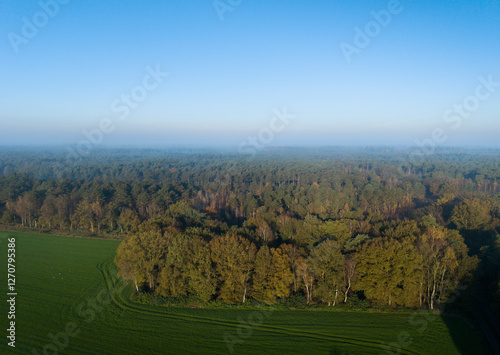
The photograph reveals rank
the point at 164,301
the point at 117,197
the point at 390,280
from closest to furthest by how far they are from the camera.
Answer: the point at 390,280 → the point at 164,301 → the point at 117,197

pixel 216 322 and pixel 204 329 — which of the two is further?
pixel 216 322

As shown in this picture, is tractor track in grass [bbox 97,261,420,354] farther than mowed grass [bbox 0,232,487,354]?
Yes

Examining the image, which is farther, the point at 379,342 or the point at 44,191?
the point at 44,191

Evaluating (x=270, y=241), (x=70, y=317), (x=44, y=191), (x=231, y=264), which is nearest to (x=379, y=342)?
(x=231, y=264)

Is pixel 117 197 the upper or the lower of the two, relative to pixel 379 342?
upper

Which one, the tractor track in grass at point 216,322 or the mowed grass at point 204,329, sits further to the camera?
the tractor track in grass at point 216,322

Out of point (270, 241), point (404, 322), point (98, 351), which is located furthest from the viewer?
point (270, 241)

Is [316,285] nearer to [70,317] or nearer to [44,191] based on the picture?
[70,317]
